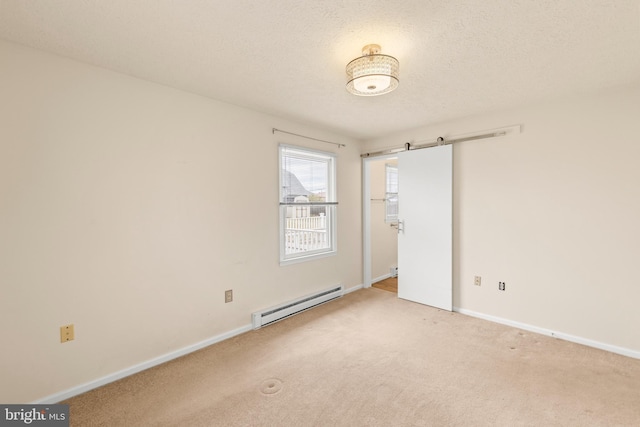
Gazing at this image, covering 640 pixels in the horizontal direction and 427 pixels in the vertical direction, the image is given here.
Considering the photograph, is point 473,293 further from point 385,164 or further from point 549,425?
point 385,164

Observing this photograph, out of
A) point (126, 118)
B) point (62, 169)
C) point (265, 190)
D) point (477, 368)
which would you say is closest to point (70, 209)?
point (62, 169)

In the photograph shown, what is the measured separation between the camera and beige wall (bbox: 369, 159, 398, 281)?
500 cm

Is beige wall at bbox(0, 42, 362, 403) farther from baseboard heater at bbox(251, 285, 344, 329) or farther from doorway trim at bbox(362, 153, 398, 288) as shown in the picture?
doorway trim at bbox(362, 153, 398, 288)

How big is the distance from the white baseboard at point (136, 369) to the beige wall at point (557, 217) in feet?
8.92

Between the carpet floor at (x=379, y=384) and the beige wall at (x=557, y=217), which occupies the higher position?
the beige wall at (x=557, y=217)

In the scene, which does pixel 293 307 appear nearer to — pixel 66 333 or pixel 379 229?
pixel 66 333

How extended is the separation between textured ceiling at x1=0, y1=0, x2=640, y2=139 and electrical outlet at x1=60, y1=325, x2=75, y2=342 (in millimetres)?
1885

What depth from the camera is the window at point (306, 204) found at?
11.6ft

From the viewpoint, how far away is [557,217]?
9.53 feet

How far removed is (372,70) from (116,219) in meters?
2.16

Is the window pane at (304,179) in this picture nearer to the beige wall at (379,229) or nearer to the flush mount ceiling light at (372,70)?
the beige wall at (379,229)

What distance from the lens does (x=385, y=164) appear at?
5246 mm

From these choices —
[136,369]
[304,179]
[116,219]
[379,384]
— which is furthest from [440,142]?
[136,369]

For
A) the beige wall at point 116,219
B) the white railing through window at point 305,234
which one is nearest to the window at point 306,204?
the white railing through window at point 305,234
